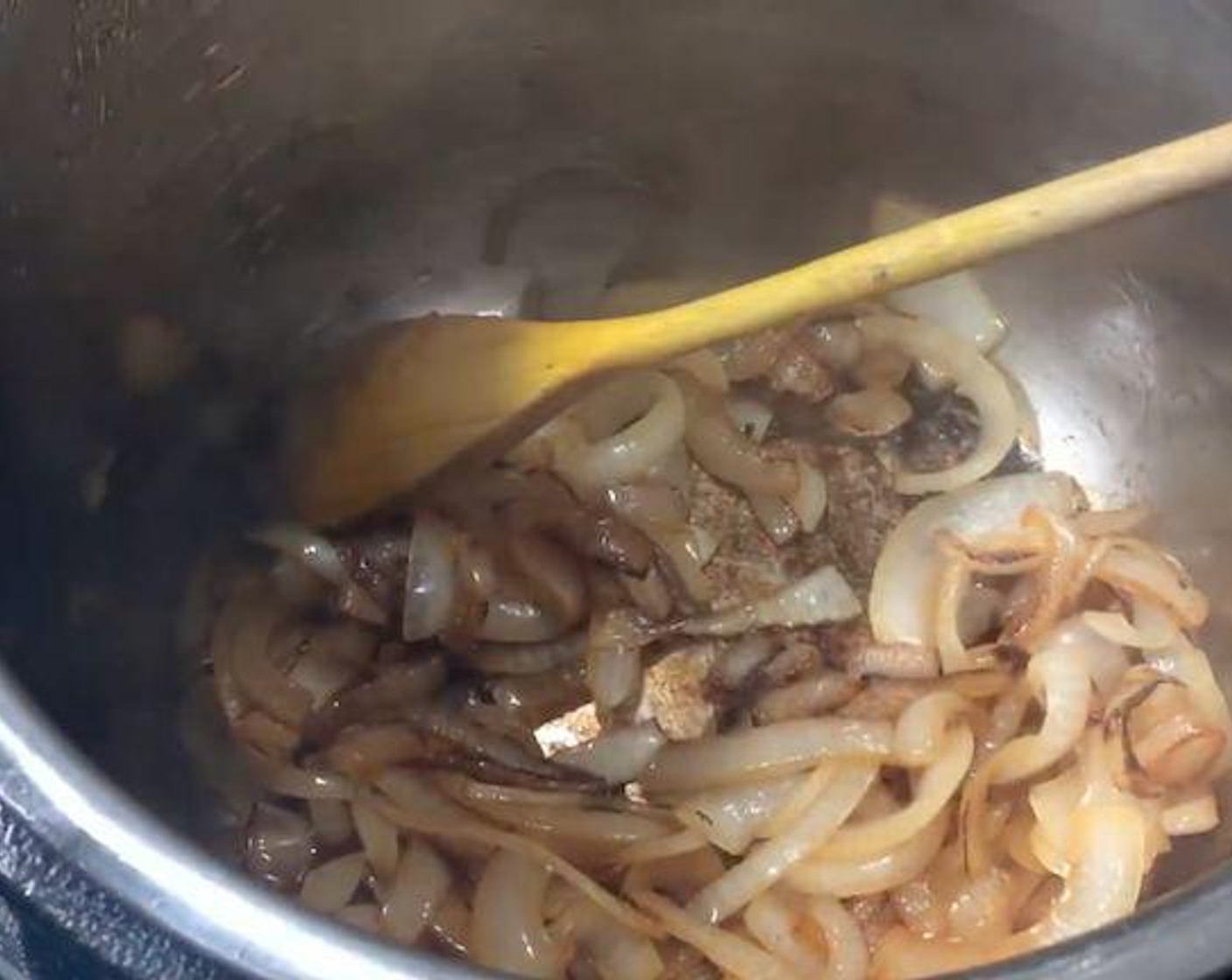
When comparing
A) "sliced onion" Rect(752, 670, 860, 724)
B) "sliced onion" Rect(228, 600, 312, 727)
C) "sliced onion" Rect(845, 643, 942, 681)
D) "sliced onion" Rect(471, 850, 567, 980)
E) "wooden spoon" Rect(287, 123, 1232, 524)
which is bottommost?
"sliced onion" Rect(845, 643, 942, 681)

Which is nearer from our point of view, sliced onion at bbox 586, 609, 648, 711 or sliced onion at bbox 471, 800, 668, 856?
sliced onion at bbox 471, 800, 668, 856

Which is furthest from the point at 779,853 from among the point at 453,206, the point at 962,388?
the point at 453,206

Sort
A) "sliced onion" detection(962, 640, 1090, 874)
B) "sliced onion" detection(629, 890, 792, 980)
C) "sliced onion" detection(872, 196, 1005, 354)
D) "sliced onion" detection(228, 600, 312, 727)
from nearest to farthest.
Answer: "sliced onion" detection(629, 890, 792, 980) < "sliced onion" detection(962, 640, 1090, 874) < "sliced onion" detection(228, 600, 312, 727) < "sliced onion" detection(872, 196, 1005, 354)

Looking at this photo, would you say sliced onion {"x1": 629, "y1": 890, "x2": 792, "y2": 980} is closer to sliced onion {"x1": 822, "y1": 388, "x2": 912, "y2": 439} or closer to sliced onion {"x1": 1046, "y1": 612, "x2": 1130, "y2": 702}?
sliced onion {"x1": 1046, "y1": 612, "x2": 1130, "y2": 702}

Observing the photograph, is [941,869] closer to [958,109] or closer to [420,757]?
[420,757]

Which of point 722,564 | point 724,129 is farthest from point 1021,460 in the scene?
point 724,129

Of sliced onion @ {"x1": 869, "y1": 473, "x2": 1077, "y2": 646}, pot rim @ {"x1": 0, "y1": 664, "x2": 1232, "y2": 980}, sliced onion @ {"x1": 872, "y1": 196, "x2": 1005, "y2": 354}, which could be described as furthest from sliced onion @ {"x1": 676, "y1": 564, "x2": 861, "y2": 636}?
pot rim @ {"x1": 0, "y1": 664, "x2": 1232, "y2": 980}
